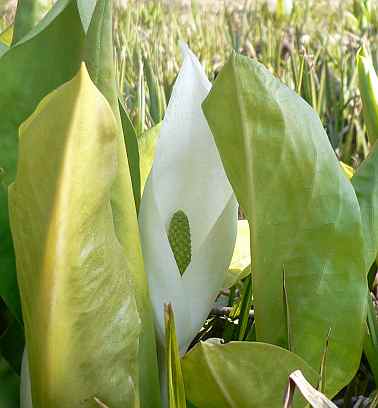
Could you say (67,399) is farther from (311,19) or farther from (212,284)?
(311,19)

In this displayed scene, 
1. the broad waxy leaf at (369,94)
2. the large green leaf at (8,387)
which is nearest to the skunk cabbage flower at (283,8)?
the broad waxy leaf at (369,94)

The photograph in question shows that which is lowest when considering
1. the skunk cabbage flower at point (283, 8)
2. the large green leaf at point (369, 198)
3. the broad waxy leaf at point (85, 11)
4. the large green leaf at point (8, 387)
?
the large green leaf at point (8, 387)

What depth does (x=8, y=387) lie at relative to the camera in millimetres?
349

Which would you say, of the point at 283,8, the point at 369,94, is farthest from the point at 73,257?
the point at 283,8

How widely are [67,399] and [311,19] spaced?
2353 millimetres

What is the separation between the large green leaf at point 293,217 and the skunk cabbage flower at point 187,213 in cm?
3

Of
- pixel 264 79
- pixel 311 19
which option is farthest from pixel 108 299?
pixel 311 19

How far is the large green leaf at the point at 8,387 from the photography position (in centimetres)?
35

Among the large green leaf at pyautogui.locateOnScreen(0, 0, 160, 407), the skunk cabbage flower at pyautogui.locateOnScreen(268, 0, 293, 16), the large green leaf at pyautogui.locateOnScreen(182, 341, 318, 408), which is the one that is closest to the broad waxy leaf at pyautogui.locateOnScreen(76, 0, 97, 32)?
the large green leaf at pyautogui.locateOnScreen(0, 0, 160, 407)

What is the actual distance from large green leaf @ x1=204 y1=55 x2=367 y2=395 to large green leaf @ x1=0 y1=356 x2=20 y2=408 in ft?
0.38

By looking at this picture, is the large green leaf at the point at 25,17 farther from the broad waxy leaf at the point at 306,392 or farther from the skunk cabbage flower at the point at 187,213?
the broad waxy leaf at the point at 306,392

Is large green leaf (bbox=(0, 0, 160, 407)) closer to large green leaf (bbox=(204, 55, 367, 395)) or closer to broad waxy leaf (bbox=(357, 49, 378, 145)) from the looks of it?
large green leaf (bbox=(204, 55, 367, 395))

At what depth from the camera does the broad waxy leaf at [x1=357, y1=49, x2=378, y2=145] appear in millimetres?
508

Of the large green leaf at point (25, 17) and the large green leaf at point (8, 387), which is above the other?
the large green leaf at point (25, 17)
